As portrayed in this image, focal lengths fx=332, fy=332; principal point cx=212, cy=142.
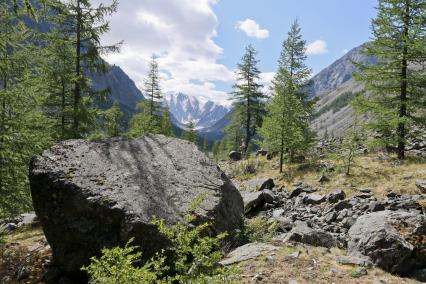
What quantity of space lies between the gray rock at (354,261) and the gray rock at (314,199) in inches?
260

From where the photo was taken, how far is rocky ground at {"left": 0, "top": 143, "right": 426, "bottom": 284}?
7.58 metres

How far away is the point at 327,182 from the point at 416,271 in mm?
9742

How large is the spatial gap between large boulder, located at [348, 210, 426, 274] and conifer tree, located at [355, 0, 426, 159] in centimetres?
1043

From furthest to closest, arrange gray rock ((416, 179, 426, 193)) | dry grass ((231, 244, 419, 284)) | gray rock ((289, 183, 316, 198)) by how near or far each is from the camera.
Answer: gray rock ((289, 183, 316, 198))
gray rock ((416, 179, 426, 193))
dry grass ((231, 244, 419, 284))

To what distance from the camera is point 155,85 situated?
35125 millimetres

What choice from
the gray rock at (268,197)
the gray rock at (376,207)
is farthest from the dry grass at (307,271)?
the gray rock at (268,197)

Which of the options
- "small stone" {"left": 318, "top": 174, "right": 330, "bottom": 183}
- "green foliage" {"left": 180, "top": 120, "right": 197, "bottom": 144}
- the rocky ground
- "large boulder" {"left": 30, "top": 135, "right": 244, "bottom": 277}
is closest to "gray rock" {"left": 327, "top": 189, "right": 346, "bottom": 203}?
the rocky ground

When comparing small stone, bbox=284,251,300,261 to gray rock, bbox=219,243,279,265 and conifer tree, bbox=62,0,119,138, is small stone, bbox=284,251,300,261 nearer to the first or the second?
gray rock, bbox=219,243,279,265

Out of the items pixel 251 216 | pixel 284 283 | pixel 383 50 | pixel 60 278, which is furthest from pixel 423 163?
pixel 60 278

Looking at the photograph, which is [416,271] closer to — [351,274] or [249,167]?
[351,274]

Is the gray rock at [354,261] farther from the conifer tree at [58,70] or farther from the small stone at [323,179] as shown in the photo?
the conifer tree at [58,70]

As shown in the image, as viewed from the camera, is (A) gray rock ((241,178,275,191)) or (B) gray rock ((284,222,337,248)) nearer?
(B) gray rock ((284,222,337,248))

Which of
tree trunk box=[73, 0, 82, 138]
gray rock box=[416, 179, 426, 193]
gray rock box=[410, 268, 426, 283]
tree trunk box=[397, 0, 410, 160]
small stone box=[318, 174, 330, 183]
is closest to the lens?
gray rock box=[410, 268, 426, 283]

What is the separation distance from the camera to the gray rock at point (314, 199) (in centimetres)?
1451
